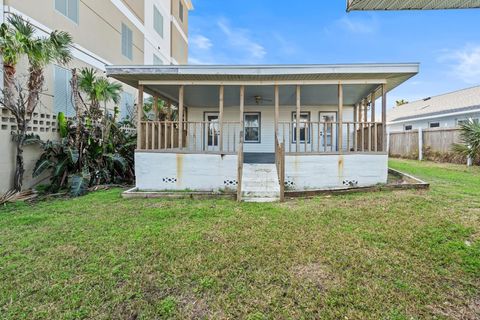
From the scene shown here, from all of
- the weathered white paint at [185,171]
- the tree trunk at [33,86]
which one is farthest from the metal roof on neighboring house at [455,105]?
the tree trunk at [33,86]

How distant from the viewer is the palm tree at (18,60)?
6043 millimetres

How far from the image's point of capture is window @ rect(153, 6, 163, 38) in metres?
16.4

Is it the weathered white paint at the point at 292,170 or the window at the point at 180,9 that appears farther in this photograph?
the window at the point at 180,9

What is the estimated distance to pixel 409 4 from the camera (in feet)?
8.64

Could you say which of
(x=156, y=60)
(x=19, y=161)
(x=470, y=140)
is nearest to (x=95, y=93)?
(x=19, y=161)

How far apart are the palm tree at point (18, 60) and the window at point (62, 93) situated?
1.61 meters

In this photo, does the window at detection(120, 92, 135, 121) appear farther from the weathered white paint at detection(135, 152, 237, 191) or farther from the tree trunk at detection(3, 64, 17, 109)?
the weathered white paint at detection(135, 152, 237, 191)

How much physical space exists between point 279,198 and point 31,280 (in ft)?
15.3

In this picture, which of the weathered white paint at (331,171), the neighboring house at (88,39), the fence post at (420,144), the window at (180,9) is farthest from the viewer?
the window at (180,9)

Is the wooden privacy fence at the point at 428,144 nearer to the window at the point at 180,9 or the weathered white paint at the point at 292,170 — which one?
the weathered white paint at the point at 292,170

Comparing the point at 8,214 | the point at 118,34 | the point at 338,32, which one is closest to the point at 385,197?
the point at 8,214

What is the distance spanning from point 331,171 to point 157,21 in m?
15.8

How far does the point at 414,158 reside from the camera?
46.1 ft

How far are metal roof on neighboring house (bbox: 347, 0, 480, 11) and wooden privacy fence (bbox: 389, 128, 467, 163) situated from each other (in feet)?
36.7
